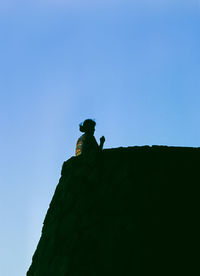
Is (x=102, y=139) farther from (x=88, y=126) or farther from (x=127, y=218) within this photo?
(x=127, y=218)

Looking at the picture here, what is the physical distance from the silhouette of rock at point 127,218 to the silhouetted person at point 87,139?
143cm

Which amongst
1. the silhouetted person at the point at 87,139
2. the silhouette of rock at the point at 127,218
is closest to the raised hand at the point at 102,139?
the silhouette of rock at the point at 127,218

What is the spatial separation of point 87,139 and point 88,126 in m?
0.98

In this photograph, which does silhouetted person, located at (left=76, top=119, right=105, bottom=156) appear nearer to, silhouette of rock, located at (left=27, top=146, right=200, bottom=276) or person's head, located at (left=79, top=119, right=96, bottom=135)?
person's head, located at (left=79, top=119, right=96, bottom=135)

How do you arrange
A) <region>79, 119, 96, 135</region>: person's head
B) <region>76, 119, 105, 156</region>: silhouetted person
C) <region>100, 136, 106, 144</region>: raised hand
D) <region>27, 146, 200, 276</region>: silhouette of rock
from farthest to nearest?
<region>79, 119, 96, 135</region>: person's head < <region>76, 119, 105, 156</region>: silhouetted person < <region>100, 136, 106, 144</region>: raised hand < <region>27, 146, 200, 276</region>: silhouette of rock

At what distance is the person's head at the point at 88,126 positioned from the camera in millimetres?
14039

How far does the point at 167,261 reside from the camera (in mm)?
8164

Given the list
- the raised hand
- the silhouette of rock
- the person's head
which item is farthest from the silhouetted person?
the silhouette of rock

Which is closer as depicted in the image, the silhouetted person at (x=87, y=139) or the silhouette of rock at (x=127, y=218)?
the silhouette of rock at (x=127, y=218)

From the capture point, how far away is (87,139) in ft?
43.7

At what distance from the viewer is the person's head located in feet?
46.1

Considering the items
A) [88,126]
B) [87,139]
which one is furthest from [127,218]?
[88,126]

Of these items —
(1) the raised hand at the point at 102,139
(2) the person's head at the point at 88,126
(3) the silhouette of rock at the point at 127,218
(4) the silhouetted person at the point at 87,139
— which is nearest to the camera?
(3) the silhouette of rock at the point at 127,218

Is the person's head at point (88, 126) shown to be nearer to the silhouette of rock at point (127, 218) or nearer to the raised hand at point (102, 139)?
the raised hand at point (102, 139)
